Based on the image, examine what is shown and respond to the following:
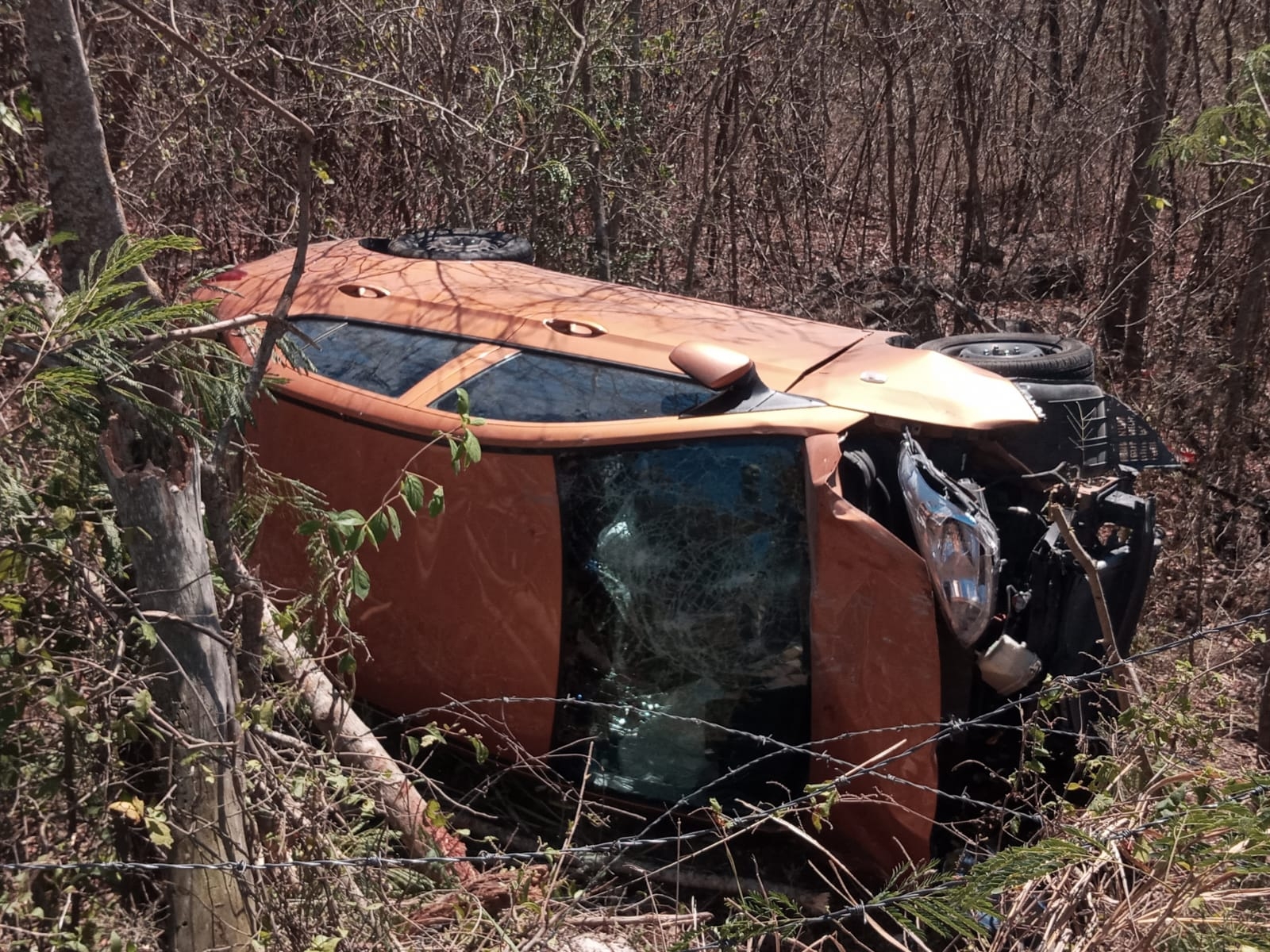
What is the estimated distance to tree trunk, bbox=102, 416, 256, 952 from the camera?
100 inches

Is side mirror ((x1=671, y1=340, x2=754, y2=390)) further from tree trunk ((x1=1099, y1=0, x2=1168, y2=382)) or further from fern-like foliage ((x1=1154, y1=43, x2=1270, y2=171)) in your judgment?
tree trunk ((x1=1099, y1=0, x2=1168, y2=382))

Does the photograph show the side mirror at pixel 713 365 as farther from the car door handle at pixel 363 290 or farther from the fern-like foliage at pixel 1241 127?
the fern-like foliage at pixel 1241 127

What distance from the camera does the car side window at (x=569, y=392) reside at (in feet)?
11.2

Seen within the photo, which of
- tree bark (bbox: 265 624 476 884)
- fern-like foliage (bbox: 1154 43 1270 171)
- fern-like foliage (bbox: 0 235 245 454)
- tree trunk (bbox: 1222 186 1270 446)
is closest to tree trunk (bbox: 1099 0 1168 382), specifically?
tree trunk (bbox: 1222 186 1270 446)

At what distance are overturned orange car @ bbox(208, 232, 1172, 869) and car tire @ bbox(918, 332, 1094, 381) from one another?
24 cm

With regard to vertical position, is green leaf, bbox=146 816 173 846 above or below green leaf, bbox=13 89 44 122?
below

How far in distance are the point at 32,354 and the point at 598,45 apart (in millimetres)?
5887

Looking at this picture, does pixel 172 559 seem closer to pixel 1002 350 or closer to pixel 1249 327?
pixel 1002 350

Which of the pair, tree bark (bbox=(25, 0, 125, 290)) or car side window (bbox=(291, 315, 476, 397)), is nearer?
tree bark (bbox=(25, 0, 125, 290))

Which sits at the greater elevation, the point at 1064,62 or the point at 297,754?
the point at 1064,62

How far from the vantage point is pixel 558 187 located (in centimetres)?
749

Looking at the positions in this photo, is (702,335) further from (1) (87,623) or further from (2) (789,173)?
(2) (789,173)

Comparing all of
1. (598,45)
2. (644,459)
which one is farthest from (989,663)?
(598,45)

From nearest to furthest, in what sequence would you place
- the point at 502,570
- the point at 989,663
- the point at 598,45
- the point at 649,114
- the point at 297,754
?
the point at 297,754 → the point at 989,663 → the point at 502,570 → the point at 598,45 → the point at 649,114
